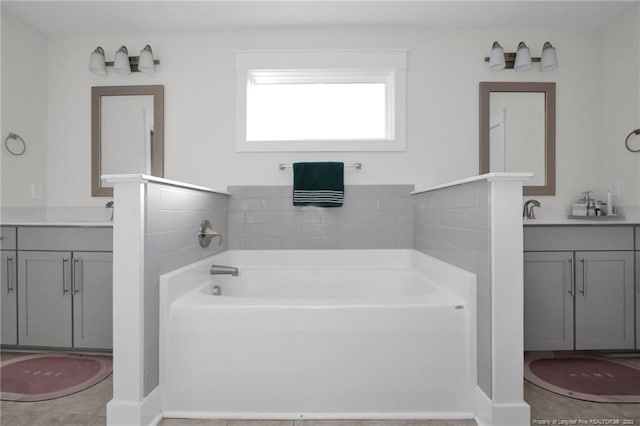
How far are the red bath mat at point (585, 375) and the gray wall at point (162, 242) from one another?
190 centimetres

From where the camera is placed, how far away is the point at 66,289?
2.27 metres

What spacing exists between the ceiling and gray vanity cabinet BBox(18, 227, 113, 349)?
1.56 metres

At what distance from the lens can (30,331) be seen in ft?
7.47

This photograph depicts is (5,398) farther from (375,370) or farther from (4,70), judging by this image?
(4,70)

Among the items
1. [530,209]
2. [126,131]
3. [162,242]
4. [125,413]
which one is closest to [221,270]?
[162,242]

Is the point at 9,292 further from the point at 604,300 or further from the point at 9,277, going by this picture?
the point at 604,300

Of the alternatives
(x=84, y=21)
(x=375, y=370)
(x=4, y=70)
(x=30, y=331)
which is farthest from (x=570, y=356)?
(x=4, y=70)

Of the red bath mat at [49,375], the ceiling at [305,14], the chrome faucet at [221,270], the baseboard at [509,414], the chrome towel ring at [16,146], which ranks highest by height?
the ceiling at [305,14]

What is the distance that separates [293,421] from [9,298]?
2.01 meters

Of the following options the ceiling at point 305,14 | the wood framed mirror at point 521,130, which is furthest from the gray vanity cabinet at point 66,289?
the wood framed mirror at point 521,130

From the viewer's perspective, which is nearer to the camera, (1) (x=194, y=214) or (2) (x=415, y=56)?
(1) (x=194, y=214)

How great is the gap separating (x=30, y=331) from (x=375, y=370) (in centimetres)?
219

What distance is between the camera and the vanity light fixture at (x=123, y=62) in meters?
2.70

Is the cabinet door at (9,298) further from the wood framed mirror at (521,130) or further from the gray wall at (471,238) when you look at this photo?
the wood framed mirror at (521,130)
